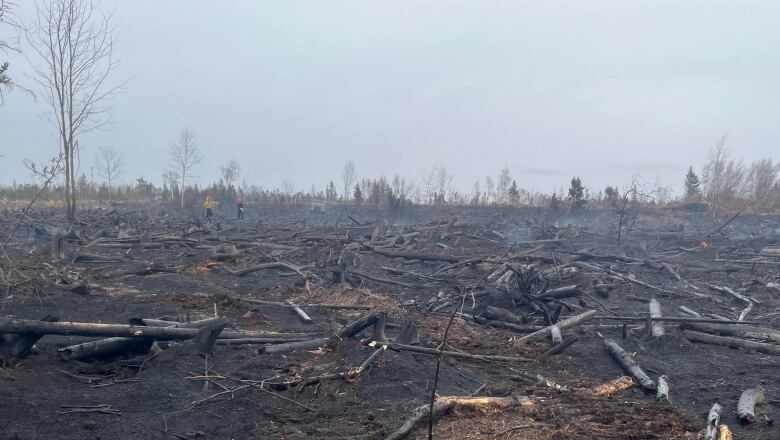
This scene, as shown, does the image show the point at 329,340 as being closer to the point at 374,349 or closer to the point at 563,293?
the point at 374,349

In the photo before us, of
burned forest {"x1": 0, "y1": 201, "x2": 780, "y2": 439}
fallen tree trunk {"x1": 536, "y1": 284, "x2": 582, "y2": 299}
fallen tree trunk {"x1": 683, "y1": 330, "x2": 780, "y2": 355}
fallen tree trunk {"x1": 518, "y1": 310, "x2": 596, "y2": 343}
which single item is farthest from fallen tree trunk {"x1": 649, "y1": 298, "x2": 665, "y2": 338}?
fallen tree trunk {"x1": 536, "y1": 284, "x2": 582, "y2": 299}

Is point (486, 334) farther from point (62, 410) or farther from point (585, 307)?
point (62, 410)

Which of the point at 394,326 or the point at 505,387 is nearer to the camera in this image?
the point at 505,387

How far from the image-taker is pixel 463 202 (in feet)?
138

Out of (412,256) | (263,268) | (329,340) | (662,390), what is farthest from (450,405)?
(412,256)

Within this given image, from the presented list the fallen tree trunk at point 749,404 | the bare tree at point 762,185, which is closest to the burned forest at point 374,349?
the fallen tree trunk at point 749,404

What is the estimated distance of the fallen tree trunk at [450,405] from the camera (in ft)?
17.5

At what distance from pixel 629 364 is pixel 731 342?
2595mm

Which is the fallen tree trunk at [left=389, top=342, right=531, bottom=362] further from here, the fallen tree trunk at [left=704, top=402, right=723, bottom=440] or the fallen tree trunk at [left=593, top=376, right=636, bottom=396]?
the fallen tree trunk at [left=704, top=402, right=723, bottom=440]

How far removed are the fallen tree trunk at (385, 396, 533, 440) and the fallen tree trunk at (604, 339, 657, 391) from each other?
1640 millimetres

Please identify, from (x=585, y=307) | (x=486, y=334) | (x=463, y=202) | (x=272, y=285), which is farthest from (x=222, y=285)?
(x=463, y=202)

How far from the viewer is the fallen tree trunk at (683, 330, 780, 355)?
8883 mm

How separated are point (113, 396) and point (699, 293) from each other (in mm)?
13390

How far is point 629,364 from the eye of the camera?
25.4 ft
